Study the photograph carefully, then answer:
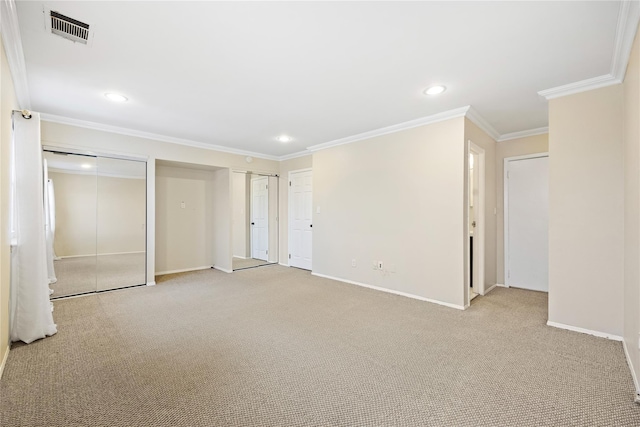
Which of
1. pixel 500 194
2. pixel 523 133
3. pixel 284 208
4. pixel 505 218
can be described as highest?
pixel 523 133

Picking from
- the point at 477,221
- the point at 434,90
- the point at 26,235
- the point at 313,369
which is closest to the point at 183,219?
the point at 26,235

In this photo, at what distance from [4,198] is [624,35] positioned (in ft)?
15.2

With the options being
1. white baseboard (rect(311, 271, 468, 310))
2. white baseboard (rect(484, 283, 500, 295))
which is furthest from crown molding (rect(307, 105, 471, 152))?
white baseboard (rect(484, 283, 500, 295))

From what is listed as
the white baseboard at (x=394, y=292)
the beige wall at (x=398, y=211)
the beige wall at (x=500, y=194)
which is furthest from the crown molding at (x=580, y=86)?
the white baseboard at (x=394, y=292)

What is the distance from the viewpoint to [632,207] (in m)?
2.08

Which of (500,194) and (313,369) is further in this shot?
(500,194)

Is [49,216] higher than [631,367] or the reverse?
higher

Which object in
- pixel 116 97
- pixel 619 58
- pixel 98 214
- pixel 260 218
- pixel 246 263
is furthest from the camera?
pixel 260 218

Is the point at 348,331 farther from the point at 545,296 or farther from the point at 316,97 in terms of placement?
the point at 545,296

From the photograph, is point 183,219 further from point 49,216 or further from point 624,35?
point 624,35

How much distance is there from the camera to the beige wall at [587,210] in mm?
2596

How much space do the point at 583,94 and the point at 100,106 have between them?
5226 mm

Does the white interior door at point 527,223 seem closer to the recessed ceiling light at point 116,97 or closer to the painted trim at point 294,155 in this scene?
the painted trim at point 294,155

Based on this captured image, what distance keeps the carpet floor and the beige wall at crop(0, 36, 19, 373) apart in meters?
0.29
